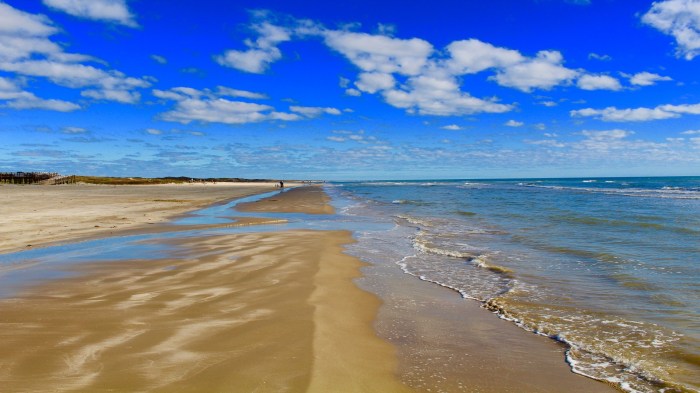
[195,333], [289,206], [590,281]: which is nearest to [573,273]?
[590,281]

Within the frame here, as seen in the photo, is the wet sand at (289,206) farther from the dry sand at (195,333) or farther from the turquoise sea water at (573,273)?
the dry sand at (195,333)

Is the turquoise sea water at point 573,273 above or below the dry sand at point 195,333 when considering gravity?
below

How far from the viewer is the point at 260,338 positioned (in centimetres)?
568

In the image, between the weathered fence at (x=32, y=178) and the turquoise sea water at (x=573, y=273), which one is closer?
the turquoise sea water at (x=573, y=273)

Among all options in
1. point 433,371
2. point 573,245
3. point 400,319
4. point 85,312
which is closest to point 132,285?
point 85,312

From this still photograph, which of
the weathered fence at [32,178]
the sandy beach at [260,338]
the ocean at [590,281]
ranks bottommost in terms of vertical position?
the ocean at [590,281]

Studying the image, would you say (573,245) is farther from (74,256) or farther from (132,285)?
(74,256)

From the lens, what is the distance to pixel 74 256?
39.3 ft

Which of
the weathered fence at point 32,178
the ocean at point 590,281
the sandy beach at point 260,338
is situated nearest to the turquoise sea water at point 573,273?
the ocean at point 590,281

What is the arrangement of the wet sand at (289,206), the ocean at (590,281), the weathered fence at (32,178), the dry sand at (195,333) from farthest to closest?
the weathered fence at (32,178), the wet sand at (289,206), the ocean at (590,281), the dry sand at (195,333)

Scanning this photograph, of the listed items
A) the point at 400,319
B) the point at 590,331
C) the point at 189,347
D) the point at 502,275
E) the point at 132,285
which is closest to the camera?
the point at 189,347

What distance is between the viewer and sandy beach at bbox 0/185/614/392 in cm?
448

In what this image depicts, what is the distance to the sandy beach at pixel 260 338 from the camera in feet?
14.7

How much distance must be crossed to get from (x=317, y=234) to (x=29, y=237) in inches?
402
